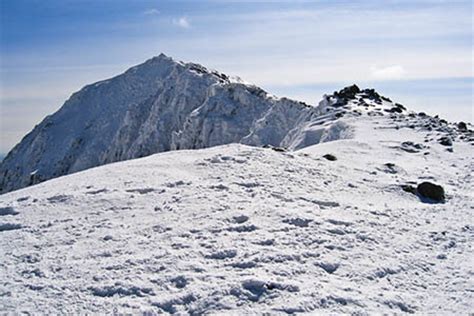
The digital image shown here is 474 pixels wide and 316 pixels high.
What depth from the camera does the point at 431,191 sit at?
17.8 metres

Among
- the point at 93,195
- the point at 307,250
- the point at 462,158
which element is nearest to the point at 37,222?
the point at 93,195

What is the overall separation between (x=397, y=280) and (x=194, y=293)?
4275 mm

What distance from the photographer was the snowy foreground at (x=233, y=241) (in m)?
9.28

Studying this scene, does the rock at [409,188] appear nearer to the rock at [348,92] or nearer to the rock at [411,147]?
the rock at [411,147]

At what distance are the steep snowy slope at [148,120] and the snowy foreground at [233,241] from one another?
4354 centimetres

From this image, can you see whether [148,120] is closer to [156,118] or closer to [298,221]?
[156,118]

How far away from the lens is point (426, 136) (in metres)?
31.4

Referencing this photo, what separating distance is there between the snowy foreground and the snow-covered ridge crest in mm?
25288

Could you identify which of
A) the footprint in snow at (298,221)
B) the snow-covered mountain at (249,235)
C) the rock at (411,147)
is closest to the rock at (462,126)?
the rock at (411,147)

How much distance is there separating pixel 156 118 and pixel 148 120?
2128mm

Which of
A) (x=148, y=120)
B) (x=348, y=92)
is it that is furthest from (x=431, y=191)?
(x=148, y=120)

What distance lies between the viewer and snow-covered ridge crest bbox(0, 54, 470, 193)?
64625 millimetres

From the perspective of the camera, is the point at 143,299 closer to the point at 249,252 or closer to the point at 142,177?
the point at 249,252

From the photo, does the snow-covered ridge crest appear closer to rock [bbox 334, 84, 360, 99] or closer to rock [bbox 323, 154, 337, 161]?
rock [bbox 334, 84, 360, 99]
